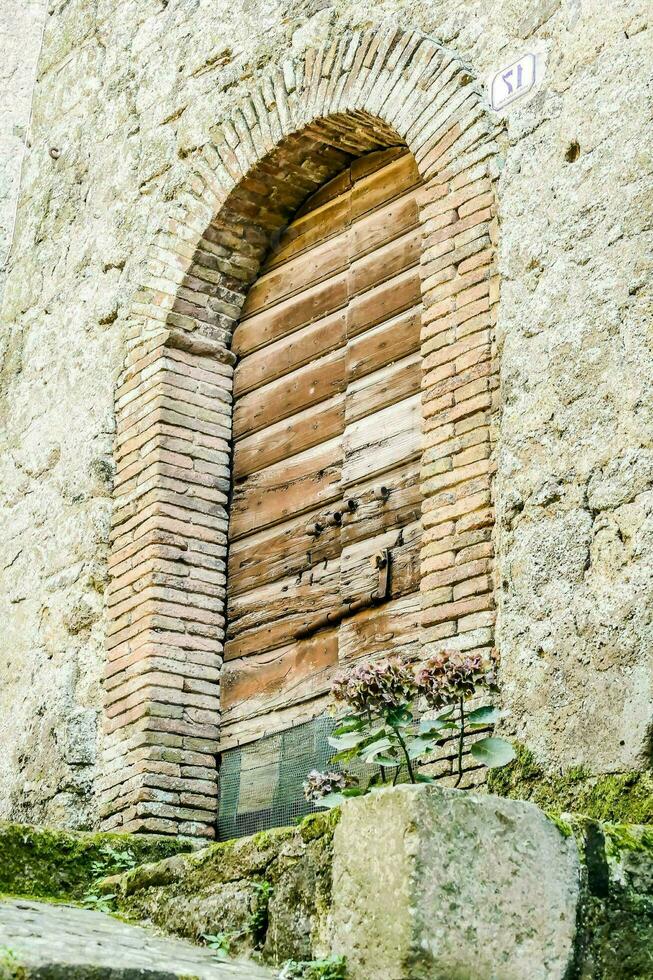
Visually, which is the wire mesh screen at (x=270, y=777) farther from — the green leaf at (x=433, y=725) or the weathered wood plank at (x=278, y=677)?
the green leaf at (x=433, y=725)

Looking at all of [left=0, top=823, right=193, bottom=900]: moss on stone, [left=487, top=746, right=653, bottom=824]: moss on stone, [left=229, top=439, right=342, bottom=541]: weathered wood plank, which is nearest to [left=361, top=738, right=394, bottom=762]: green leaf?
[left=487, top=746, right=653, bottom=824]: moss on stone

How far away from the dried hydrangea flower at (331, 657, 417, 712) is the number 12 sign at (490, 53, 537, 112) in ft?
7.29

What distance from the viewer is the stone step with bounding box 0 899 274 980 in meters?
2.68

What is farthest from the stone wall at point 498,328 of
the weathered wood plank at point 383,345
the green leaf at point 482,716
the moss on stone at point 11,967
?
the moss on stone at point 11,967

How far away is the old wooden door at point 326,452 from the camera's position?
5.05 meters

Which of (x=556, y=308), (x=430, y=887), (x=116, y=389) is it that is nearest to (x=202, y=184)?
(x=116, y=389)

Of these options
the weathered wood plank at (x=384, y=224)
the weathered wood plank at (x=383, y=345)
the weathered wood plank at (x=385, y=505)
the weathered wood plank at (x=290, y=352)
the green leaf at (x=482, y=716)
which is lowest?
the green leaf at (x=482, y=716)

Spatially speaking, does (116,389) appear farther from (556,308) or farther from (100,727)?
(556,308)

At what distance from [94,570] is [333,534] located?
120 cm

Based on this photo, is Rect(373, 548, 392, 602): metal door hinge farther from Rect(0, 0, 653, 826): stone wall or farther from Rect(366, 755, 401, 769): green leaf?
Rect(366, 755, 401, 769): green leaf

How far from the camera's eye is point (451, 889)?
2.83 m

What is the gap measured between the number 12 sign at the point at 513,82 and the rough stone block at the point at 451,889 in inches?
104

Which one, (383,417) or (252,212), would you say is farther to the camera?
(252,212)

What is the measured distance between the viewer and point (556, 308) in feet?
14.4
